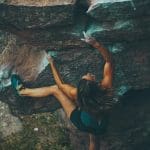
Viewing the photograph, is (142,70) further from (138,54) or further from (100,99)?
(100,99)

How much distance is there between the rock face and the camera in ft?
27.1

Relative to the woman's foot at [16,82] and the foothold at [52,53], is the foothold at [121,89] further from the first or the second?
the woman's foot at [16,82]

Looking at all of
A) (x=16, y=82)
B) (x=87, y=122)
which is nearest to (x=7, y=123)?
(x=16, y=82)

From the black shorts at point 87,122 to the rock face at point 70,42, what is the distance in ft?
2.51

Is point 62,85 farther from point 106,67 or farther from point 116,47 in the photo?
point 116,47

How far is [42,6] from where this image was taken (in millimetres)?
8336

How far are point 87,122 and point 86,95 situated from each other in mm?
877

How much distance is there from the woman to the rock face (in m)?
0.27

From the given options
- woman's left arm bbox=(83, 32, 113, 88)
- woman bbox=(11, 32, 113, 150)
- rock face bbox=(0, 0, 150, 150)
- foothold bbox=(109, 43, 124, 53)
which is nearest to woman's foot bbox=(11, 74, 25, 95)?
woman bbox=(11, 32, 113, 150)

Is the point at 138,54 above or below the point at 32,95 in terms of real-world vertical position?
above

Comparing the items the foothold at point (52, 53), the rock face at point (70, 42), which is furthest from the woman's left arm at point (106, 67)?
the foothold at point (52, 53)

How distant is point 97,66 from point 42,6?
185cm

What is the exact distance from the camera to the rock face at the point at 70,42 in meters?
8.27

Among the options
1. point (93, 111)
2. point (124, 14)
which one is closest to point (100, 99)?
point (93, 111)
